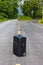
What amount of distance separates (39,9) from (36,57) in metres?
92.9

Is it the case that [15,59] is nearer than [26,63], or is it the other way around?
[26,63]

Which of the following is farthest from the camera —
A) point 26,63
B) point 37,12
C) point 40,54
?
point 37,12

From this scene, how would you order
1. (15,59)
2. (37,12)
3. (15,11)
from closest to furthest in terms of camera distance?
1. (15,59)
2. (37,12)
3. (15,11)

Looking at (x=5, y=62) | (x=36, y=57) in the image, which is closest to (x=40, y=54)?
(x=36, y=57)

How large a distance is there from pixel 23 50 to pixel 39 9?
9282 cm

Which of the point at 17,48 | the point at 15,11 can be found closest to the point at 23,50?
the point at 17,48

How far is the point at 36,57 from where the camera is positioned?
910 centimetres

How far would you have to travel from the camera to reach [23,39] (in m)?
9.15

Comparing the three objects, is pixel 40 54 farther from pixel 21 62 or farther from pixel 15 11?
pixel 15 11

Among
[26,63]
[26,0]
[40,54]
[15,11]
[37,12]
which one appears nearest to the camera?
[26,63]

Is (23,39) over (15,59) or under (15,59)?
over

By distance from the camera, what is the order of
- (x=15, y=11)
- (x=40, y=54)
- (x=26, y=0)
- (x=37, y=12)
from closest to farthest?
(x=40, y=54) → (x=37, y=12) → (x=26, y=0) → (x=15, y=11)

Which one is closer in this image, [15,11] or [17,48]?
[17,48]

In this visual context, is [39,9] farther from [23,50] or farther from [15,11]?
[23,50]
